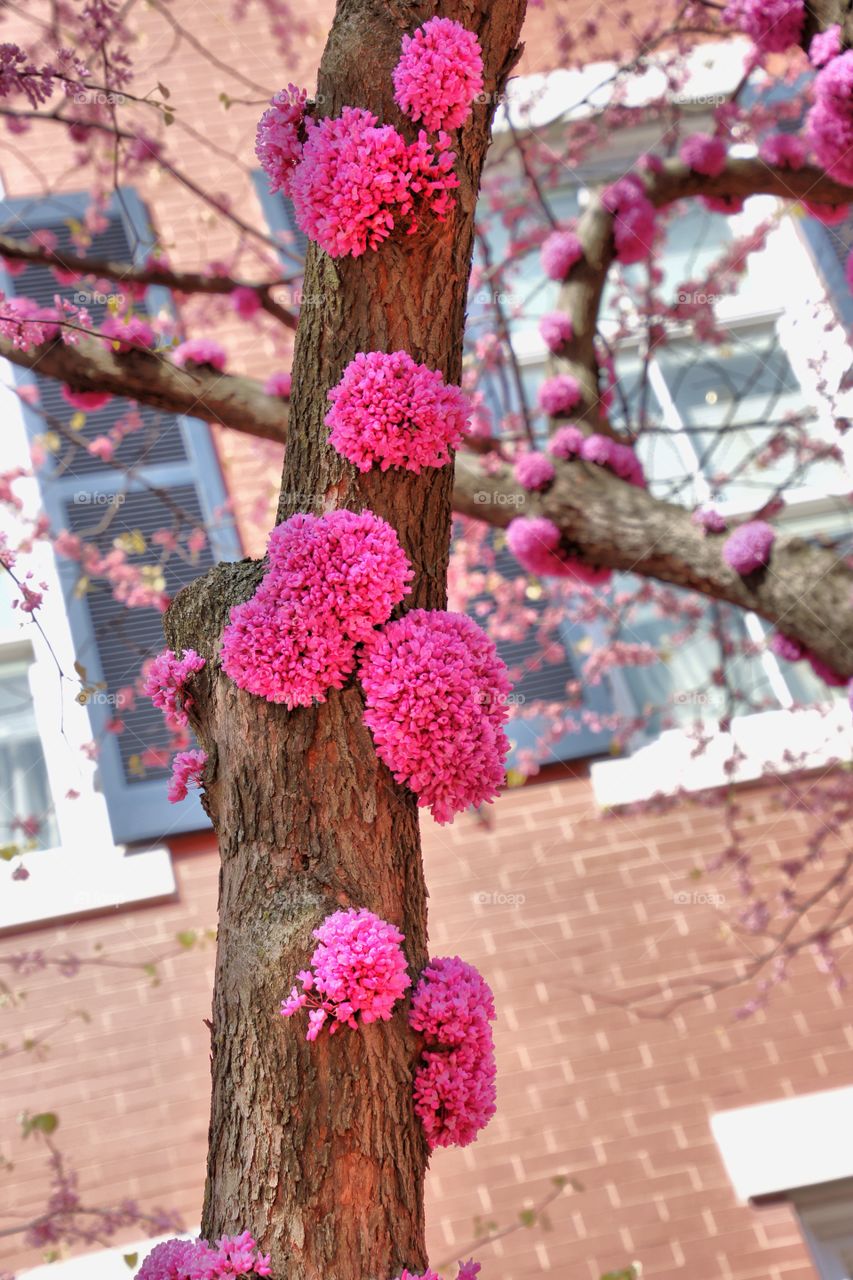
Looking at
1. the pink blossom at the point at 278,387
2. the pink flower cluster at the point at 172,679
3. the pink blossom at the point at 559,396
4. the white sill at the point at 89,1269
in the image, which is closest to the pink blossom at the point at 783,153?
the pink blossom at the point at 559,396

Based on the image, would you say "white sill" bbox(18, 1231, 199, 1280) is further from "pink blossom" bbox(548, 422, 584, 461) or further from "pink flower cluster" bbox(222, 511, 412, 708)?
"pink flower cluster" bbox(222, 511, 412, 708)

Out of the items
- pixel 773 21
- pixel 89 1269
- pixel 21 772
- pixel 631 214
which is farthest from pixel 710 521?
pixel 89 1269

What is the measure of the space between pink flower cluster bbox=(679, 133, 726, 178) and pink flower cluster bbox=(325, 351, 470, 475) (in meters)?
2.29

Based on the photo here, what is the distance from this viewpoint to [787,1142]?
3.98 metres

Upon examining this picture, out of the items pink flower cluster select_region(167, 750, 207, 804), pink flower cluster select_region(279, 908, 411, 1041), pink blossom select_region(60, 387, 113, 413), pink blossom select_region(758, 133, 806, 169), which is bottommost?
pink flower cluster select_region(279, 908, 411, 1041)

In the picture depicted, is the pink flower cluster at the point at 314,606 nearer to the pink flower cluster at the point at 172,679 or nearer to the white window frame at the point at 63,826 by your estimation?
the pink flower cluster at the point at 172,679

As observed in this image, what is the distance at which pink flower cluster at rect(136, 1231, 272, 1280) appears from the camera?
118 cm

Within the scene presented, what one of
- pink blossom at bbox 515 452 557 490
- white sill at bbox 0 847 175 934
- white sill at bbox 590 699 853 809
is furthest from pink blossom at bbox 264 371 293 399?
white sill at bbox 590 699 853 809

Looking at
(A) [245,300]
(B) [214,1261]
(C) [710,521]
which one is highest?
(A) [245,300]

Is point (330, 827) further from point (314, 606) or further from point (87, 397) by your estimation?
point (87, 397)

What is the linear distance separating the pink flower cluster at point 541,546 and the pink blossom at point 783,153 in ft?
4.06

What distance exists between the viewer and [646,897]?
430 cm

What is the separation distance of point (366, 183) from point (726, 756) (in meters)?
3.26

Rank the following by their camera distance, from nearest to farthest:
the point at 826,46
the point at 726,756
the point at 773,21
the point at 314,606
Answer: the point at 314,606 < the point at 826,46 < the point at 773,21 < the point at 726,756
